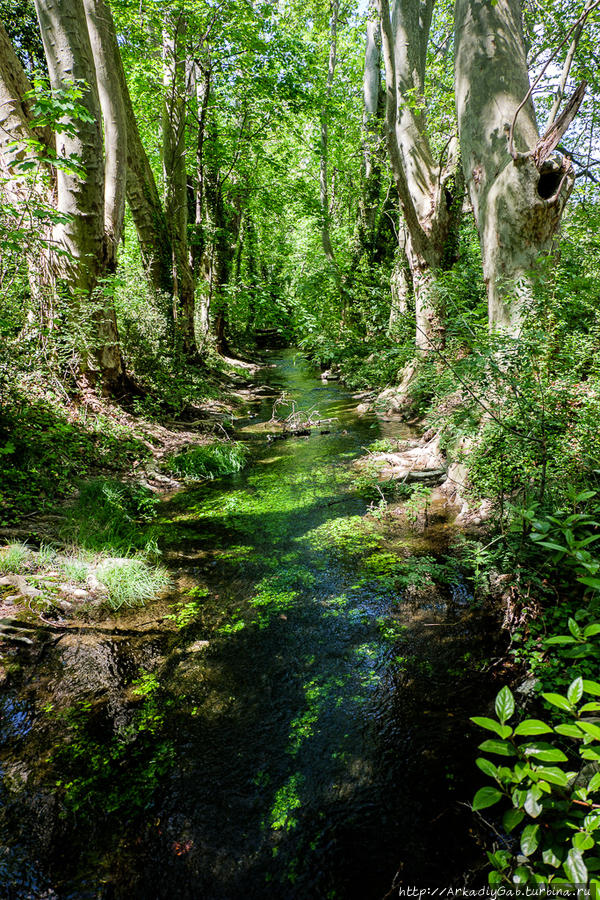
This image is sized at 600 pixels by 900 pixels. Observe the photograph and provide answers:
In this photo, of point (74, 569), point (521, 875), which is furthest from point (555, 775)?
point (74, 569)

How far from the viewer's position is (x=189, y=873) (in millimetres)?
1839

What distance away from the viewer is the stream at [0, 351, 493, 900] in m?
1.85

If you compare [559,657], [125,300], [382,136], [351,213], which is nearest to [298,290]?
[382,136]

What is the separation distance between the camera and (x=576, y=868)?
1.08 m

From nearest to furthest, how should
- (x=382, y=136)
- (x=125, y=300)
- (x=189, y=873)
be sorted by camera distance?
(x=189, y=873), (x=125, y=300), (x=382, y=136)

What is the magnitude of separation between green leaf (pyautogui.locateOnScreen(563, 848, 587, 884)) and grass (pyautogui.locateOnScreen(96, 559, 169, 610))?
3.29 metres

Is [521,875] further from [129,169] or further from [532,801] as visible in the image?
[129,169]

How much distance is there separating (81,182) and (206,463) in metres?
4.56

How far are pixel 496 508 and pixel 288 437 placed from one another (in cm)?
588

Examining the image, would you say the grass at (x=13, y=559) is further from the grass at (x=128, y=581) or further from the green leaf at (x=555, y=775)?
the green leaf at (x=555, y=775)

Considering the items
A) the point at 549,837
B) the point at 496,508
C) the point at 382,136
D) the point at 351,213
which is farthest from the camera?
the point at 351,213

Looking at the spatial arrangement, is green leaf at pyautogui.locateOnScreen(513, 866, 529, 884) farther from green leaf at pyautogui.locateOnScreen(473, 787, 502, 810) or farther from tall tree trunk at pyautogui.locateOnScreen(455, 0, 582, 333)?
tall tree trunk at pyautogui.locateOnScreen(455, 0, 582, 333)

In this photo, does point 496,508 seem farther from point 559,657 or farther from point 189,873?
point 189,873

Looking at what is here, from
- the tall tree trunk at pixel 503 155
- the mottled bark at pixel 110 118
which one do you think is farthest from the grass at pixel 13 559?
the mottled bark at pixel 110 118
